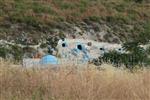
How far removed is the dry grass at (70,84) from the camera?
7.35 meters

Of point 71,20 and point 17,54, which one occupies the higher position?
point 17,54

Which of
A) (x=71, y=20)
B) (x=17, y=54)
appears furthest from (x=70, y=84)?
(x=71, y=20)

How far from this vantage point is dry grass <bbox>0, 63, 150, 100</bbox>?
24.1 ft

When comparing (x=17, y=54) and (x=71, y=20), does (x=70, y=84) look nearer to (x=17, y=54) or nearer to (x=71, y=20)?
(x=17, y=54)

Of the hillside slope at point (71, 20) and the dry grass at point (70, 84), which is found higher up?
the dry grass at point (70, 84)

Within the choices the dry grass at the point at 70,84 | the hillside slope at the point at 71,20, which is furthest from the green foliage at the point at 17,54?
the hillside slope at the point at 71,20

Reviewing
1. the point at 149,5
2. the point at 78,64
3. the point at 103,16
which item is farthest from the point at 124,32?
the point at 78,64

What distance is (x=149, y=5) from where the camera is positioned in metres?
43.8

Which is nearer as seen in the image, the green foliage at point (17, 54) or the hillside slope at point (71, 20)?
the green foliage at point (17, 54)

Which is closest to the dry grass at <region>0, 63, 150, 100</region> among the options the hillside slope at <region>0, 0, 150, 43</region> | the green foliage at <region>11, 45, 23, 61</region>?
the green foliage at <region>11, 45, 23, 61</region>

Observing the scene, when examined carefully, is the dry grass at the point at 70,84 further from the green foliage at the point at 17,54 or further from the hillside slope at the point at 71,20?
the hillside slope at the point at 71,20

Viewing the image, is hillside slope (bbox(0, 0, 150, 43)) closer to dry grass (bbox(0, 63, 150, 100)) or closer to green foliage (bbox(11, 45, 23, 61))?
green foliage (bbox(11, 45, 23, 61))

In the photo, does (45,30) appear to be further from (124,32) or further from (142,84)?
(142,84)

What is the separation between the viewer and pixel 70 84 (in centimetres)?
767
